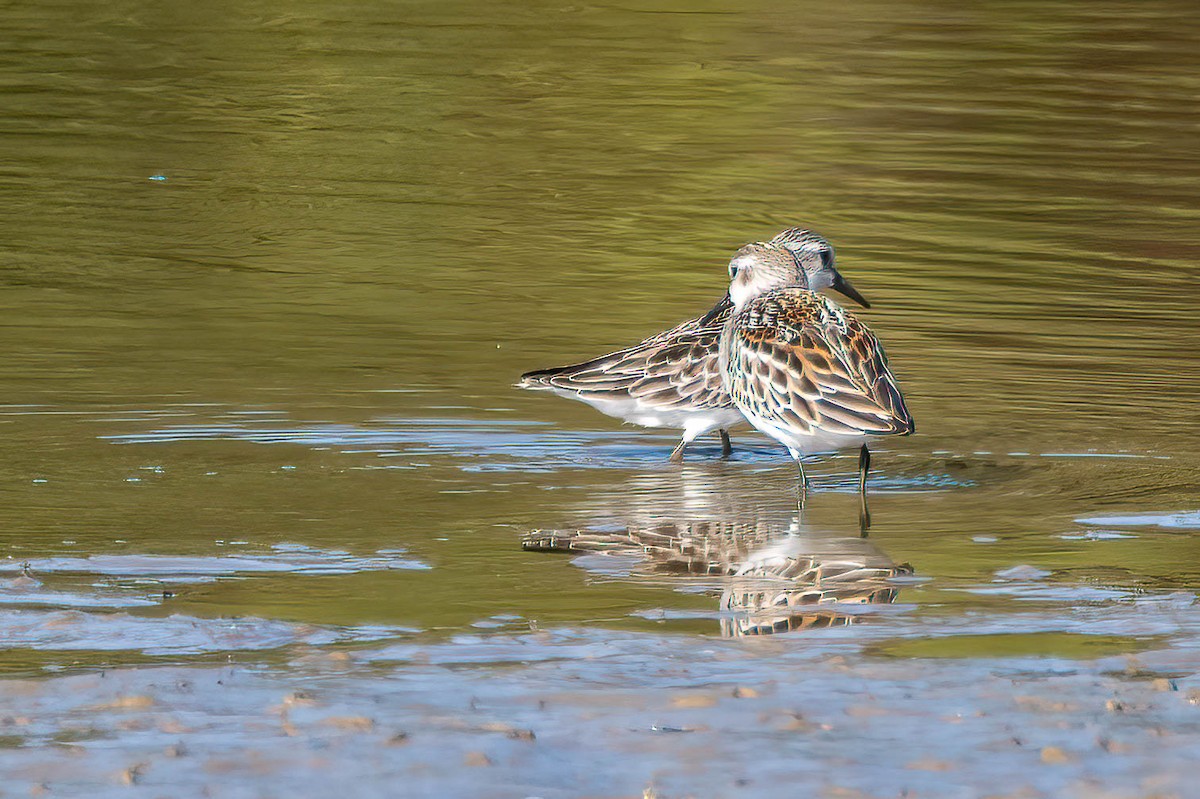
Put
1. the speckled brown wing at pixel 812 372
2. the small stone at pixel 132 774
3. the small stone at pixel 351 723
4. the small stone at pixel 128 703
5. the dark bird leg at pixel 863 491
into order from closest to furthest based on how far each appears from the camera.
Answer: the small stone at pixel 132 774 → the small stone at pixel 351 723 → the small stone at pixel 128 703 → the dark bird leg at pixel 863 491 → the speckled brown wing at pixel 812 372

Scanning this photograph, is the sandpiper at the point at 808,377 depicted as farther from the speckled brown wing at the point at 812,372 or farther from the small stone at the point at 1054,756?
the small stone at the point at 1054,756

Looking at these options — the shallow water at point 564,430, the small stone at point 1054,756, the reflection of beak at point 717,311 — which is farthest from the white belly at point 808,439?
the small stone at point 1054,756

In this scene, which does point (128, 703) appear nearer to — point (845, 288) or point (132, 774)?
point (132, 774)

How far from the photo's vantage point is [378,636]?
600 cm

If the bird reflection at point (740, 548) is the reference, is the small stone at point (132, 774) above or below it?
above

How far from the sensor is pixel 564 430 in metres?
10.0

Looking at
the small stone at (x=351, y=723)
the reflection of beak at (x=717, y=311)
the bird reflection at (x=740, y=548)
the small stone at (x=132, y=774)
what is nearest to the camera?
the small stone at (x=132, y=774)

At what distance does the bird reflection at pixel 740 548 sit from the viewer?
6.48m

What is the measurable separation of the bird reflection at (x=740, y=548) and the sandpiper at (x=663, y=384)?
54 cm

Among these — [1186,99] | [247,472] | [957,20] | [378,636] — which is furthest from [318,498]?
[957,20]

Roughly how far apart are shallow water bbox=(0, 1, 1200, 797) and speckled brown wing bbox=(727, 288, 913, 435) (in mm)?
357

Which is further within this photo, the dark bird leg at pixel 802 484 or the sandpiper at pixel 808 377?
the dark bird leg at pixel 802 484

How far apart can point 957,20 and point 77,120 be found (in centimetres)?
1419

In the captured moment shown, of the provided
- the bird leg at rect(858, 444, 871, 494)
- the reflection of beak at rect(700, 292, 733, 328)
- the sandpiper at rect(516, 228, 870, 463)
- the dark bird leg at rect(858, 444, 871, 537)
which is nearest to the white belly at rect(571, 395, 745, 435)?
the sandpiper at rect(516, 228, 870, 463)
